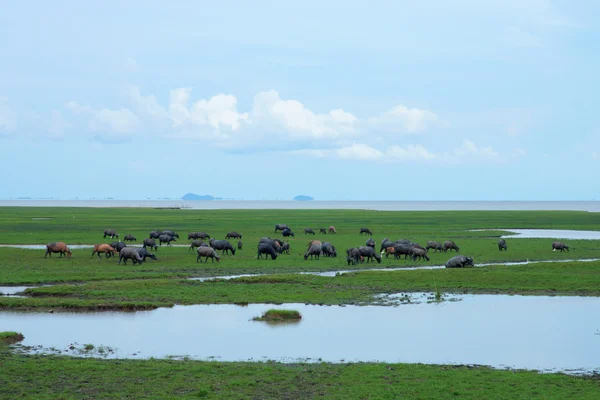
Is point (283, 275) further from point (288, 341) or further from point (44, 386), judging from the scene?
point (44, 386)

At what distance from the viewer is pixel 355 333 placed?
1959 cm

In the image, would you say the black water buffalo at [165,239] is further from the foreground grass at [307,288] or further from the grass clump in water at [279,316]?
the grass clump in water at [279,316]

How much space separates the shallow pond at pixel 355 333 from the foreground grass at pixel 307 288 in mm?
1379

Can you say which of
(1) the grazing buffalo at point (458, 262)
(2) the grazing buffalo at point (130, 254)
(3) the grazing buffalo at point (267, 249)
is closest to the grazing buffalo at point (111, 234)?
(3) the grazing buffalo at point (267, 249)

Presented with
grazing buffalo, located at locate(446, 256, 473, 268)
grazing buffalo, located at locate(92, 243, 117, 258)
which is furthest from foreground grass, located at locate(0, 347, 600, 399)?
grazing buffalo, located at locate(92, 243, 117, 258)

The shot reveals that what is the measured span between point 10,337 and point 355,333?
9724 mm

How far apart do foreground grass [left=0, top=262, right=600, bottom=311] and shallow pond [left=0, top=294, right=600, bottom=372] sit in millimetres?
1379

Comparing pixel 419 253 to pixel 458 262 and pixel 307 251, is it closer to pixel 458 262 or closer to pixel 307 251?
pixel 458 262

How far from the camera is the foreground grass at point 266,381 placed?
13.1m

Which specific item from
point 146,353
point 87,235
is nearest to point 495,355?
point 146,353

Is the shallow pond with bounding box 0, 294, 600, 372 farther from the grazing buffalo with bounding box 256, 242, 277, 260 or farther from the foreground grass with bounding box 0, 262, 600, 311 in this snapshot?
the grazing buffalo with bounding box 256, 242, 277, 260

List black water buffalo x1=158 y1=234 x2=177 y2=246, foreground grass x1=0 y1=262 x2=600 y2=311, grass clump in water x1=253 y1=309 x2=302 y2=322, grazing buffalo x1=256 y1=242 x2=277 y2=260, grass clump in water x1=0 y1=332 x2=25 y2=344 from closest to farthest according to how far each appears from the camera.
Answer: grass clump in water x1=0 y1=332 x2=25 y2=344
grass clump in water x1=253 y1=309 x2=302 y2=322
foreground grass x1=0 y1=262 x2=600 y2=311
grazing buffalo x1=256 y1=242 x2=277 y2=260
black water buffalo x1=158 y1=234 x2=177 y2=246

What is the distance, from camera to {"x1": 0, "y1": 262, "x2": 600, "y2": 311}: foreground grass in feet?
82.0

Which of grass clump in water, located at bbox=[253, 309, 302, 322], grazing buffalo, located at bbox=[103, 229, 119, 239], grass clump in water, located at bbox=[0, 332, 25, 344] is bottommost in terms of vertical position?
grass clump in water, located at bbox=[0, 332, 25, 344]
